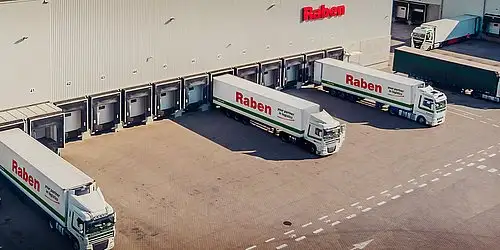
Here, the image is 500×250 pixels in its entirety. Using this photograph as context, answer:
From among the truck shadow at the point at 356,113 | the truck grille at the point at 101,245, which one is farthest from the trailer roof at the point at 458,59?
the truck grille at the point at 101,245

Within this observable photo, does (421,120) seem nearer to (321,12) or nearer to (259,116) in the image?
(259,116)

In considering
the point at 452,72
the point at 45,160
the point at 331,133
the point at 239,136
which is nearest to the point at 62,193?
the point at 45,160

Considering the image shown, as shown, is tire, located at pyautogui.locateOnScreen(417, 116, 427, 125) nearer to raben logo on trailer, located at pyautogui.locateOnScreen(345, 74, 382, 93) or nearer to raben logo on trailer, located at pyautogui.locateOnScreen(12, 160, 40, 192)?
raben logo on trailer, located at pyautogui.locateOnScreen(345, 74, 382, 93)

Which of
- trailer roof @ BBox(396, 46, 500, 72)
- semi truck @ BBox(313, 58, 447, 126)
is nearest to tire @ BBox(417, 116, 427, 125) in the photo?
semi truck @ BBox(313, 58, 447, 126)

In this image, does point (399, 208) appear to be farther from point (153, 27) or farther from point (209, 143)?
point (153, 27)

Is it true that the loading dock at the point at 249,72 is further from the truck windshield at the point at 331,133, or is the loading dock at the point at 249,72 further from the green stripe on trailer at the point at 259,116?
the truck windshield at the point at 331,133

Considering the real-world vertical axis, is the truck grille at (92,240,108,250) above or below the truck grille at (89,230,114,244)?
below
